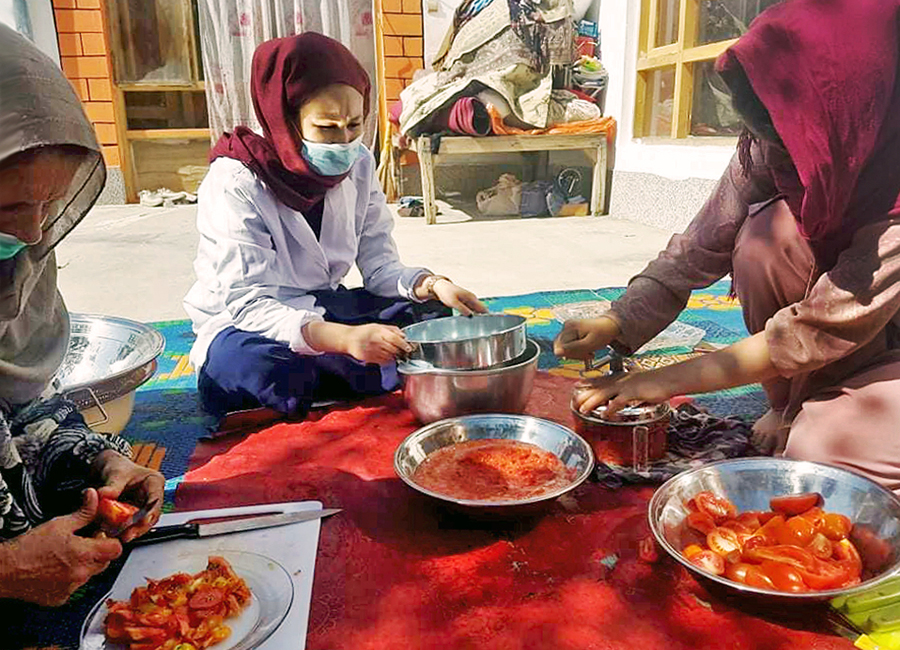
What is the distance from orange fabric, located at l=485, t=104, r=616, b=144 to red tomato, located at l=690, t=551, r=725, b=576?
16.6ft

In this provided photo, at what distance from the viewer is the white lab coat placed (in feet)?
6.81

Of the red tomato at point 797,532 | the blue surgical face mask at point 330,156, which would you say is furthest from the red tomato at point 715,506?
the blue surgical face mask at point 330,156

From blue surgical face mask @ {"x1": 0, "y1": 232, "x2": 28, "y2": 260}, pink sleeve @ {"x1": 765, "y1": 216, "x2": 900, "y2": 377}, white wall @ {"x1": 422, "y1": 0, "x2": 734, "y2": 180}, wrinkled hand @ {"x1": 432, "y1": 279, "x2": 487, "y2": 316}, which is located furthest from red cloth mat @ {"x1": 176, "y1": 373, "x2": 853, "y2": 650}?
white wall @ {"x1": 422, "y1": 0, "x2": 734, "y2": 180}

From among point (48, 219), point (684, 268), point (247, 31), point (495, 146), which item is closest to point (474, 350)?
point (684, 268)

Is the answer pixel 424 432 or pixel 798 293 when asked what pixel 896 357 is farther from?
pixel 424 432

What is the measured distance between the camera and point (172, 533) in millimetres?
1346

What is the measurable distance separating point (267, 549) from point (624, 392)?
77cm

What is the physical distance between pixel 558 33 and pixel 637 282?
15.2 ft

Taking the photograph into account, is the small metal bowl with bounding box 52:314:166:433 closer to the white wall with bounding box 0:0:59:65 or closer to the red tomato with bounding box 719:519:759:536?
the red tomato with bounding box 719:519:759:536

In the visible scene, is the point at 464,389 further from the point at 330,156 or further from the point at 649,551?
the point at 330,156

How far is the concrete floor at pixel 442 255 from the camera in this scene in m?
3.76

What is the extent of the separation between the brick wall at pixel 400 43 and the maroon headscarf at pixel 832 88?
6.28 metres

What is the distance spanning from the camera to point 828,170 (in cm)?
131

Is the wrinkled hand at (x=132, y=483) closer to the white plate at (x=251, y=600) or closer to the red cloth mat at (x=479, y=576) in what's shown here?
the white plate at (x=251, y=600)
